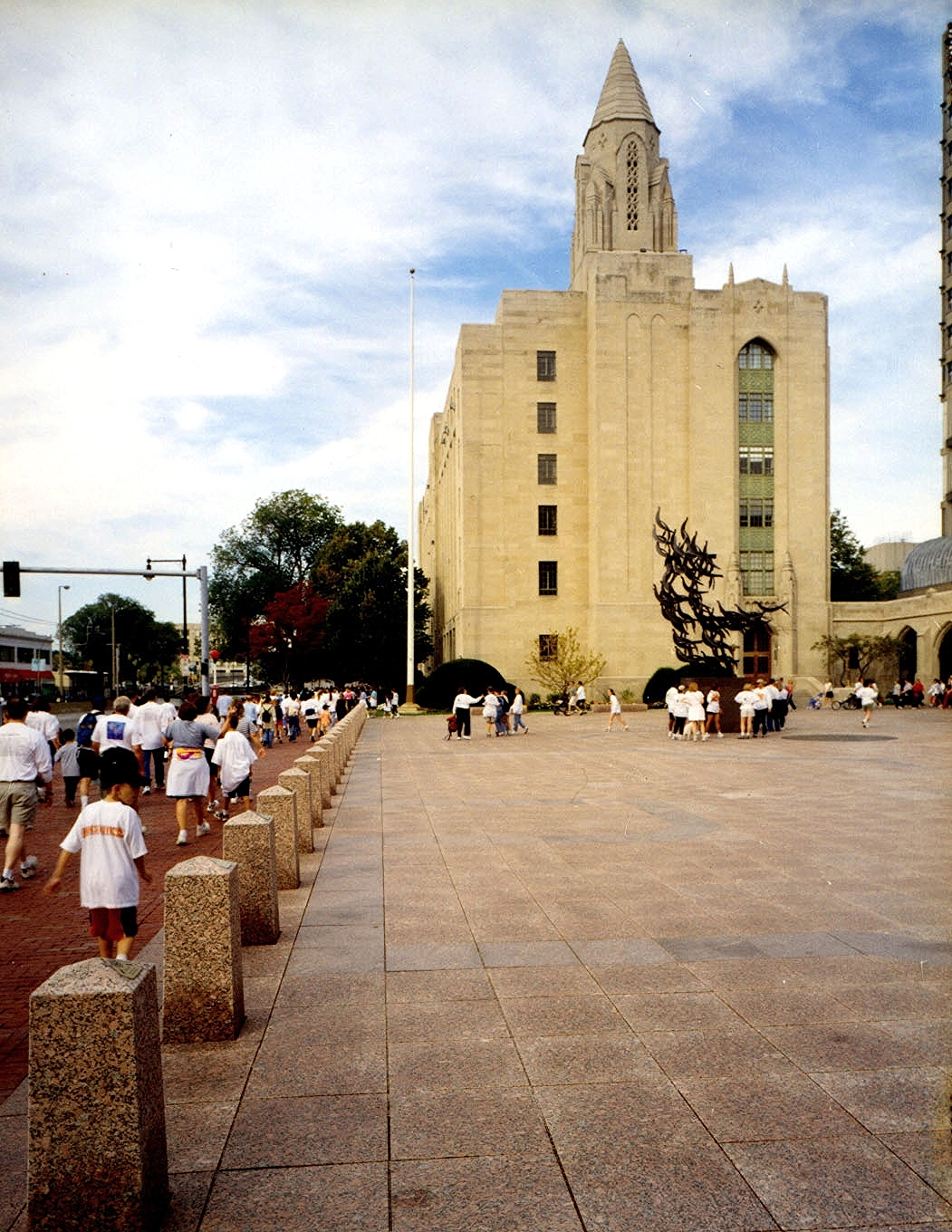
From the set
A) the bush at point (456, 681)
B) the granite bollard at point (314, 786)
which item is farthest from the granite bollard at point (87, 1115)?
the bush at point (456, 681)

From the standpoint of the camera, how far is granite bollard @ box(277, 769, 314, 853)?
37.6 feet

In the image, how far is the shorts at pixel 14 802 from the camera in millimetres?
10523

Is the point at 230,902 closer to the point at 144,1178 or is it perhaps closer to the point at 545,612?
the point at 144,1178

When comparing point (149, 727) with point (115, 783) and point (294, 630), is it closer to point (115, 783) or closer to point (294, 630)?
point (115, 783)

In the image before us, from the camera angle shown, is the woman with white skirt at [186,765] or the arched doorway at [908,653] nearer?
the woman with white skirt at [186,765]

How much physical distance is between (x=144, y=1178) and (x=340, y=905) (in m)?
5.19

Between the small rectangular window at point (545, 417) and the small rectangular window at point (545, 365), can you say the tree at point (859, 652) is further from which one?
the small rectangular window at point (545, 365)

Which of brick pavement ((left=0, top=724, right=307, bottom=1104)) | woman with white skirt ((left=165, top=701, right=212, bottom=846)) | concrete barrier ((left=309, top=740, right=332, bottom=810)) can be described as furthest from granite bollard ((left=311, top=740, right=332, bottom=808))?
woman with white skirt ((left=165, top=701, right=212, bottom=846))

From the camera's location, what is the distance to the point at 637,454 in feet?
185

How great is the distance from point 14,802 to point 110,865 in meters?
4.43

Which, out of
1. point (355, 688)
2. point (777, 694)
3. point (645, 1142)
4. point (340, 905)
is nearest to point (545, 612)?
point (355, 688)

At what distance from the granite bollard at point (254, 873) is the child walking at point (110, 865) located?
30.7 inches

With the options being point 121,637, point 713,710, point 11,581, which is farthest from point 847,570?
point 121,637

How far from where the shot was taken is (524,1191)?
3.96 m
